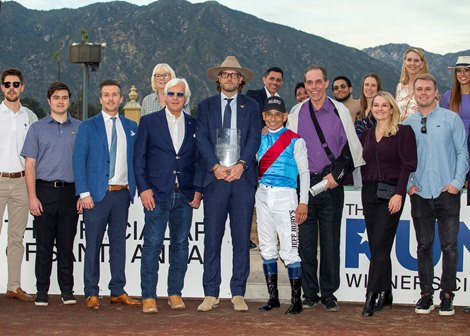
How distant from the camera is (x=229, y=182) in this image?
7.18 metres

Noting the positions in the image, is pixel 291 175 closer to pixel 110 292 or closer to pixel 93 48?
pixel 110 292

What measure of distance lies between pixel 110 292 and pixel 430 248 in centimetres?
325

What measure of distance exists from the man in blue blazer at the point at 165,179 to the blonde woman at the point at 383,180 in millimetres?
1681

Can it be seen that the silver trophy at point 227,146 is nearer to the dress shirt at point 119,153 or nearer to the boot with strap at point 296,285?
the dress shirt at point 119,153

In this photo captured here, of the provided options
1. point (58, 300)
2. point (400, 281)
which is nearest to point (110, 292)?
point (58, 300)

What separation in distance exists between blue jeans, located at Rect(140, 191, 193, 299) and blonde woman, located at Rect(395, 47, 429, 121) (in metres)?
2.80

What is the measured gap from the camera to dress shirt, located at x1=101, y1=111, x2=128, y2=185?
7.36 meters

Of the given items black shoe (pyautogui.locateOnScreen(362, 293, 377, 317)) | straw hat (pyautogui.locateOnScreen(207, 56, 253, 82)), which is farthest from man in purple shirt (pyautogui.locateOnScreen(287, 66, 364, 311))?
straw hat (pyautogui.locateOnScreen(207, 56, 253, 82))

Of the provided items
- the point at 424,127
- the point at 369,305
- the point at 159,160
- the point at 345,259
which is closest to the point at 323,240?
the point at 345,259

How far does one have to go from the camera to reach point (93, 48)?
2872 cm

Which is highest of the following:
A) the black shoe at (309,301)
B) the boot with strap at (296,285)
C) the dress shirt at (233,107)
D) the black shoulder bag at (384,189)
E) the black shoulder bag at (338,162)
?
the dress shirt at (233,107)

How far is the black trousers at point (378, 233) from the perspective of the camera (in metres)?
7.05

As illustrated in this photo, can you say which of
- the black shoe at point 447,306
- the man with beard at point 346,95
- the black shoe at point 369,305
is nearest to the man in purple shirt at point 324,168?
the black shoe at point 369,305

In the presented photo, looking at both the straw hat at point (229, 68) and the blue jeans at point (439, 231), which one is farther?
the straw hat at point (229, 68)
